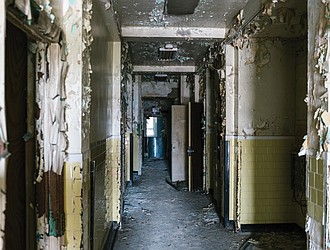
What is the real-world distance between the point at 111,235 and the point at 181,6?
8.49 feet

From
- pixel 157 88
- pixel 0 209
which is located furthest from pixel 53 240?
pixel 157 88

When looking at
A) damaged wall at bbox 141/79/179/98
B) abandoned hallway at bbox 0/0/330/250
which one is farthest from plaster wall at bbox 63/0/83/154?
damaged wall at bbox 141/79/179/98

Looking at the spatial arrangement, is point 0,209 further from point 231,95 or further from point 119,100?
point 231,95

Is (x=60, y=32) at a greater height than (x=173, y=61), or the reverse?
(x=173, y=61)

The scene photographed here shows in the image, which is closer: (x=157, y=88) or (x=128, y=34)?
(x=128, y=34)

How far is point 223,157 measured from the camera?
450cm

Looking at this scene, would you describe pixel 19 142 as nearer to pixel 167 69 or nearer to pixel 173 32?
pixel 173 32

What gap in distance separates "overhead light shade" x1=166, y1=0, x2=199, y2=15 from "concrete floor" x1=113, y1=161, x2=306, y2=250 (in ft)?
8.09

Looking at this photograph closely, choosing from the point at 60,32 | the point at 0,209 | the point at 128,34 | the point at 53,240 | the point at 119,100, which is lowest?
the point at 53,240

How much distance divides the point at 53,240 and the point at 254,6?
2.69m

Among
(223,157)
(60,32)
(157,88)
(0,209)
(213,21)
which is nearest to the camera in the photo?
(0,209)

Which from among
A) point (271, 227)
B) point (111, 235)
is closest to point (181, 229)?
point (111, 235)

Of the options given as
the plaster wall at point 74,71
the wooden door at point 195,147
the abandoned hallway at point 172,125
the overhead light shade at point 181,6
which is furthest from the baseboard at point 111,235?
the wooden door at point 195,147

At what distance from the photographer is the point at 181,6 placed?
3418mm
